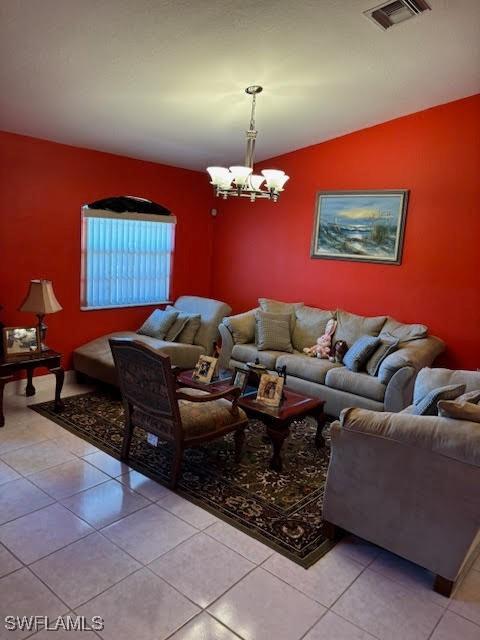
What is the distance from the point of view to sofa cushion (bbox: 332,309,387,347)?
4.80m

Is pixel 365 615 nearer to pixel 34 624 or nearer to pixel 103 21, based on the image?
pixel 34 624

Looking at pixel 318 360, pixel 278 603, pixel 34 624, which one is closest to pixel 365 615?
pixel 278 603

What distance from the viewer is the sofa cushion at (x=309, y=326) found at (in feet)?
16.9

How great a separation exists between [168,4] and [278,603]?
3139 millimetres

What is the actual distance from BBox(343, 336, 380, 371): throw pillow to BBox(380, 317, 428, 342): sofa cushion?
29 cm

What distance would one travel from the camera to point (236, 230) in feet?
20.5

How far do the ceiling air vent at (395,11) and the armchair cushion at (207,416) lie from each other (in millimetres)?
2681

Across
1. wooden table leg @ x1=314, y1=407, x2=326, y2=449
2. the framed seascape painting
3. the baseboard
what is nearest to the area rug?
wooden table leg @ x1=314, y1=407, x2=326, y2=449

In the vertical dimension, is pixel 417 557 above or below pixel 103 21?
below

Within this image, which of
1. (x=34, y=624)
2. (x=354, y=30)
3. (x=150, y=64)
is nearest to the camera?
(x=34, y=624)

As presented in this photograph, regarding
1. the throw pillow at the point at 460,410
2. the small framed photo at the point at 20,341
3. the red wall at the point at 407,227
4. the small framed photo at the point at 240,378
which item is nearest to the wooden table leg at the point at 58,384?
the small framed photo at the point at 20,341

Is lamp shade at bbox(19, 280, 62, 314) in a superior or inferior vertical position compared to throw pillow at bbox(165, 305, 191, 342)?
superior

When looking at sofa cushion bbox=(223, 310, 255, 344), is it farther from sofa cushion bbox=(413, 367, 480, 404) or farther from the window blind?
sofa cushion bbox=(413, 367, 480, 404)

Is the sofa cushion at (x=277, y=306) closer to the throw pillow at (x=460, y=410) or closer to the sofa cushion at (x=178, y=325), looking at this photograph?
the sofa cushion at (x=178, y=325)
